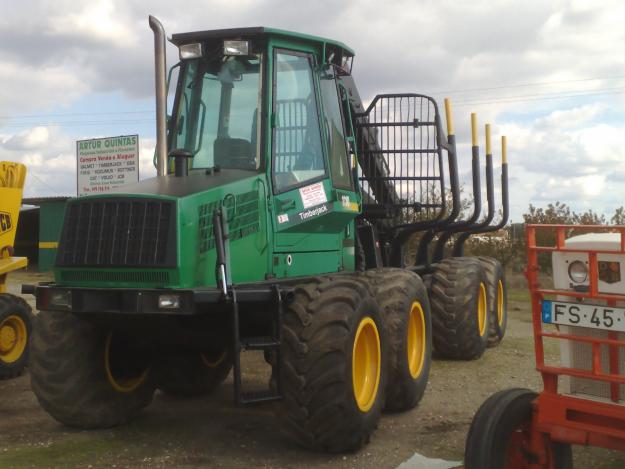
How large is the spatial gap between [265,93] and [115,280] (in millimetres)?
1892

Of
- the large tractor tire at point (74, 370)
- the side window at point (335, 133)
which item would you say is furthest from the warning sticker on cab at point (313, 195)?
the large tractor tire at point (74, 370)

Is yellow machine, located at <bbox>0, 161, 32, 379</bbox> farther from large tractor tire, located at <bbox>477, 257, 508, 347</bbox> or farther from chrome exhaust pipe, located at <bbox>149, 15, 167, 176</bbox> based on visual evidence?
large tractor tire, located at <bbox>477, 257, 508, 347</bbox>

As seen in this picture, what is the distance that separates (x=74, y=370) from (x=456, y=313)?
16.0 ft

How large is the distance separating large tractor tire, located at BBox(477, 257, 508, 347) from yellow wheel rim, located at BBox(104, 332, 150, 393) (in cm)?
537

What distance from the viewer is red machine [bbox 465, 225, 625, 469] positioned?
4.20m

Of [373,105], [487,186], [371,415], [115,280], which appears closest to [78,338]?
[115,280]

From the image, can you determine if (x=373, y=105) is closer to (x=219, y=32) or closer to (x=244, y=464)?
(x=219, y=32)

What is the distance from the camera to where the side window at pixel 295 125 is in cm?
640

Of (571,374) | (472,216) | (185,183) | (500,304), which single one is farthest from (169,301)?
(500,304)

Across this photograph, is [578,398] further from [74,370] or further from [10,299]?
[10,299]

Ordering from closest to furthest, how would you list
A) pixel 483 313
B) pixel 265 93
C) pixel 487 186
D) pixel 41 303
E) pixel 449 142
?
pixel 41 303, pixel 265 93, pixel 449 142, pixel 483 313, pixel 487 186

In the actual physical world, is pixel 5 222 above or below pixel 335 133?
below

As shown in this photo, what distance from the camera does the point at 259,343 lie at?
18.2 ft

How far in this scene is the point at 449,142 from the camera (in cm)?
927
